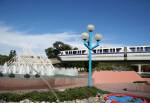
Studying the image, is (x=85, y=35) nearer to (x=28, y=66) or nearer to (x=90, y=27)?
(x=90, y=27)

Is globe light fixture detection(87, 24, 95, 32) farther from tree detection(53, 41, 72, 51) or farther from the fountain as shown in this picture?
tree detection(53, 41, 72, 51)

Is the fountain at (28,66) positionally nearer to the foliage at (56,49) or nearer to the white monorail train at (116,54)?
the white monorail train at (116,54)

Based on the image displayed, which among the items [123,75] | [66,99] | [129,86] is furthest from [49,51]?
[66,99]

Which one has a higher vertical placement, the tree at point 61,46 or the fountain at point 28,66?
the tree at point 61,46

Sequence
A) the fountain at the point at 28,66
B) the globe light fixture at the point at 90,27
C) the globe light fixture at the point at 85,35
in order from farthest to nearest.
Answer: the fountain at the point at 28,66
the globe light fixture at the point at 90,27
the globe light fixture at the point at 85,35

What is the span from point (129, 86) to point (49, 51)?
65827 millimetres

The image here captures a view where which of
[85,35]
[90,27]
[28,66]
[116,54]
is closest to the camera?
[85,35]

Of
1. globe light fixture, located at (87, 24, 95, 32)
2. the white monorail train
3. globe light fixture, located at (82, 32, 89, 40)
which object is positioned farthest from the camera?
the white monorail train

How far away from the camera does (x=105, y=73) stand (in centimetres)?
3631

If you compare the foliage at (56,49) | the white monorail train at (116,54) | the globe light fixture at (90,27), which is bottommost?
the globe light fixture at (90,27)


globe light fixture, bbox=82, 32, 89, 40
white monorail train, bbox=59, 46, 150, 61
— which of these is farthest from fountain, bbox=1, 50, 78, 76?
white monorail train, bbox=59, 46, 150, 61

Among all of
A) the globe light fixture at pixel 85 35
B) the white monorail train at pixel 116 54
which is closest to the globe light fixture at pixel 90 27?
the globe light fixture at pixel 85 35

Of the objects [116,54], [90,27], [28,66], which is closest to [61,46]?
[116,54]

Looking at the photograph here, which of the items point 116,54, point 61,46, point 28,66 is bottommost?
point 28,66
